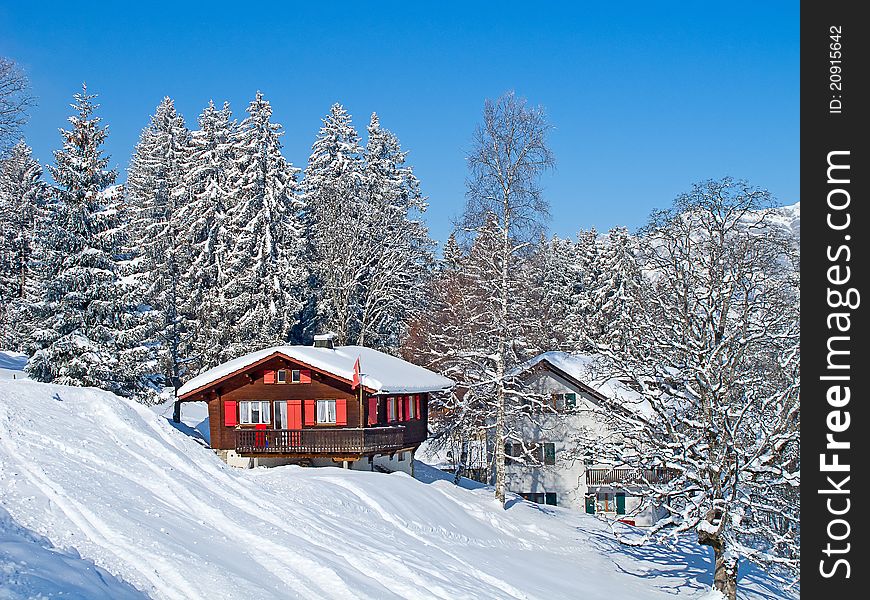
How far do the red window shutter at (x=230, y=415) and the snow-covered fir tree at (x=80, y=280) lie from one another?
367 cm

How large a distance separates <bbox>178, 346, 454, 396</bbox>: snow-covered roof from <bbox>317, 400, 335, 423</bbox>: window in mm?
1640

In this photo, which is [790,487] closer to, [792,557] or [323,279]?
[792,557]

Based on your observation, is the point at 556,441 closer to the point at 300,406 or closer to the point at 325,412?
the point at 325,412

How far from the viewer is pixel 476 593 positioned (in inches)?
687

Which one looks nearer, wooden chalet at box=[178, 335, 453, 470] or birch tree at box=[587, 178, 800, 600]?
birch tree at box=[587, 178, 800, 600]

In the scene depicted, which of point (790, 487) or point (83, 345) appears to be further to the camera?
point (83, 345)

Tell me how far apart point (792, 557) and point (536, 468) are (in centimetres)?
2001

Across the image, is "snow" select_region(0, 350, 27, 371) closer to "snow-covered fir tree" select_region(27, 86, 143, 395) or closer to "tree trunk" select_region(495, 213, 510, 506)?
"snow-covered fir tree" select_region(27, 86, 143, 395)

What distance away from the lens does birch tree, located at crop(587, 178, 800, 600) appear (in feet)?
67.1

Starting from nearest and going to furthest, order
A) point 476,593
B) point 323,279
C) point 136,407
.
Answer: point 476,593 → point 136,407 → point 323,279

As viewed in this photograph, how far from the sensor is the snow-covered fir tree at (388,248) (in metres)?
45.9
